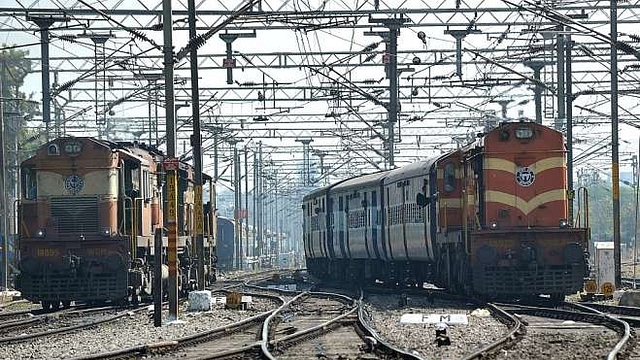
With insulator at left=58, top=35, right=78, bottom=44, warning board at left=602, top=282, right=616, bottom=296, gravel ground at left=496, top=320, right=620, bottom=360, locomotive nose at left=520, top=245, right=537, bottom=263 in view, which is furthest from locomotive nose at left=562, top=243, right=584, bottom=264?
insulator at left=58, top=35, right=78, bottom=44

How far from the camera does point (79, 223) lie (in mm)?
27766

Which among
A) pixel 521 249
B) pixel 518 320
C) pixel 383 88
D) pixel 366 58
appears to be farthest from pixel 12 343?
pixel 383 88

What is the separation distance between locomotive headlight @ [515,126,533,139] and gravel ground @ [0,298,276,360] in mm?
6540

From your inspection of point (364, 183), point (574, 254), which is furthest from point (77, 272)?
point (364, 183)

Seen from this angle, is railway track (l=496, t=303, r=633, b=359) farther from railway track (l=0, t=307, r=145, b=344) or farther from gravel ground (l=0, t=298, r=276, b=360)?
railway track (l=0, t=307, r=145, b=344)

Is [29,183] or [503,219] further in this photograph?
[29,183]

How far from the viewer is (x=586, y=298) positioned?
91.5 feet

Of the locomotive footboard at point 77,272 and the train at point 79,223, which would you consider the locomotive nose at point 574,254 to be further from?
the locomotive footboard at point 77,272

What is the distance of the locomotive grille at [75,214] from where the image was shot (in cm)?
2767

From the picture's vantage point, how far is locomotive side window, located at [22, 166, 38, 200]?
27.8 m

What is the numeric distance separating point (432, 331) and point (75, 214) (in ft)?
39.0

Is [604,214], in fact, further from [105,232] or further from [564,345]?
[564,345]

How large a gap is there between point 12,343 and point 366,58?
2393cm

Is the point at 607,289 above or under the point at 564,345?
under
